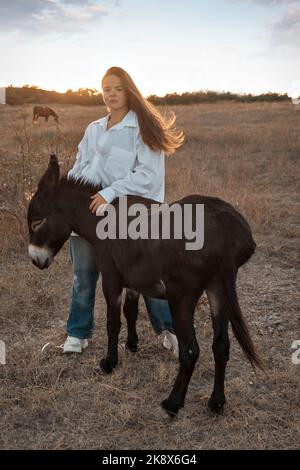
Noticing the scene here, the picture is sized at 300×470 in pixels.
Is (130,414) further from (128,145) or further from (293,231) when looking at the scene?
(293,231)

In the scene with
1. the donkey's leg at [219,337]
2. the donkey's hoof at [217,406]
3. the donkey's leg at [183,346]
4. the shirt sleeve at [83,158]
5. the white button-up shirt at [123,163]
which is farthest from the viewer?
the shirt sleeve at [83,158]

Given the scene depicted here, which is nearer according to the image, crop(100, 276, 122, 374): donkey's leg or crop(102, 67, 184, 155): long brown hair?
crop(100, 276, 122, 374): donkey's leg

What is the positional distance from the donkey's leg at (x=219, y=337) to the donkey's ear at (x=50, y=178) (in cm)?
139

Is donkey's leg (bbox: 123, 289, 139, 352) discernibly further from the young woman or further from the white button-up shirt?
the white button-up shirt

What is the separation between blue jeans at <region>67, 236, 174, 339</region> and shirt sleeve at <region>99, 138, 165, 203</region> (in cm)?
64

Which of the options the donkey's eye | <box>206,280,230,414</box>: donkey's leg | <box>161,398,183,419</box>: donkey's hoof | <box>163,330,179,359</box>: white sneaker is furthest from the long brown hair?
<box>161,398,183,419</box>: donkey's hoof

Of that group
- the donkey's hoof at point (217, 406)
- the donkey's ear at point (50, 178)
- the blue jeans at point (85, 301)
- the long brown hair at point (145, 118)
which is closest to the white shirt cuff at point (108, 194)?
the donkey's ear at point (50, 178)

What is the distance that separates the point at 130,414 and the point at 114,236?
120 cm

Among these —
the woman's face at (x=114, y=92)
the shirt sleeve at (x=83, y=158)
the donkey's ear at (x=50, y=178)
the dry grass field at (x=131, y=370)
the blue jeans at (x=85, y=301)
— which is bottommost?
the dry grass field at (x=131, y=370)

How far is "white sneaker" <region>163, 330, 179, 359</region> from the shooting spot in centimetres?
412

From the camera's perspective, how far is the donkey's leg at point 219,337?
318 centimetres

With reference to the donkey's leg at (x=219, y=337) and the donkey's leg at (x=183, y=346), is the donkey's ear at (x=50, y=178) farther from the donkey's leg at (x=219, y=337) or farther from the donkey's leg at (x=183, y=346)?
the donkey's leg at (x=219, y=337)

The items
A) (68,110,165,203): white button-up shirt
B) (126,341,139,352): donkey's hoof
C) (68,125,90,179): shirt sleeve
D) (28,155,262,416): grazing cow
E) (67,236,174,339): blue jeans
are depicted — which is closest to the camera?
(28,155,262,416): grazing cow

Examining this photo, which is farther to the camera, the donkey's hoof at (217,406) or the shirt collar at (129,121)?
the shirt collar at (129,121)
